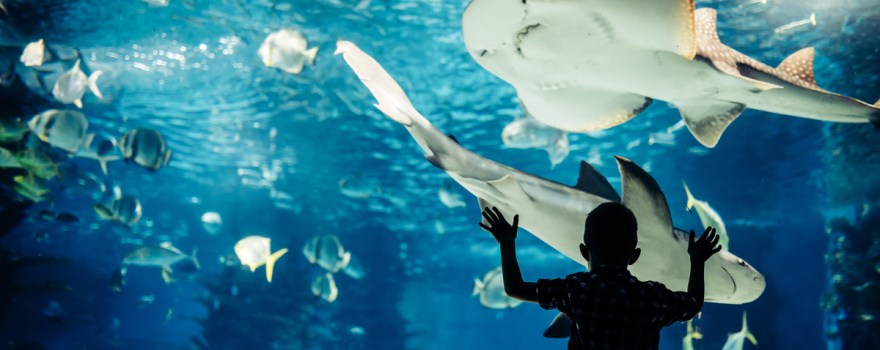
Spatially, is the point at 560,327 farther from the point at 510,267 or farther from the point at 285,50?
the point at 285,50

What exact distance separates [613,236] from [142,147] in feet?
24.7

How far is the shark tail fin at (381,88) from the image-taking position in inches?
81.7

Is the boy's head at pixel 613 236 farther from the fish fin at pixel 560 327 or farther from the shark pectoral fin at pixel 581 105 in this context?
the shark pectoral fin at pixel 581 105

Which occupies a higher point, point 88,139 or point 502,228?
point 502,228

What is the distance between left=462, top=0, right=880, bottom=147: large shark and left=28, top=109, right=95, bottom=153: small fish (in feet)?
26.7

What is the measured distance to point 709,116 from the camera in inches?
125

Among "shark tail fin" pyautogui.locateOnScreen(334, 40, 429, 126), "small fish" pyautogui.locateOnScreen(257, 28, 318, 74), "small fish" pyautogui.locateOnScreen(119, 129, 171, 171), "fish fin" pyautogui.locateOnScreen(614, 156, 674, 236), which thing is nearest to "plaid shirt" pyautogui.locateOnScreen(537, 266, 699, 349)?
"fish fin" pyautogui.locateOnScreen(614, 156, 674, 236)

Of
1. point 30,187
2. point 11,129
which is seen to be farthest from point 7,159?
point 30,187

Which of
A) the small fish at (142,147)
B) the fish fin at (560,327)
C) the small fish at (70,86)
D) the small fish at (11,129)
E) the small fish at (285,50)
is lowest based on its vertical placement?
the small fish at (11,129)

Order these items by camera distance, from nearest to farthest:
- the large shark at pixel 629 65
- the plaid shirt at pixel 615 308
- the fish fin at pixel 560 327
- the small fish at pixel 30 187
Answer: the plaid shirt at pixel 615 308 < the large shark at pixel 629 65 < the fish fin at pixel 560 327 < the small fish at pixel 30 187

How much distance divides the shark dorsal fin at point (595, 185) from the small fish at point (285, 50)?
590 centimetres

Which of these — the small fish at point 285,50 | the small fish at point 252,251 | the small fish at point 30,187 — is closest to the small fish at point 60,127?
the small fish at point 252,251

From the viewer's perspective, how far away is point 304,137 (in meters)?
14.3

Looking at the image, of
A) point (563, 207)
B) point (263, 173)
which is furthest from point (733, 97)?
point (263, 173)
